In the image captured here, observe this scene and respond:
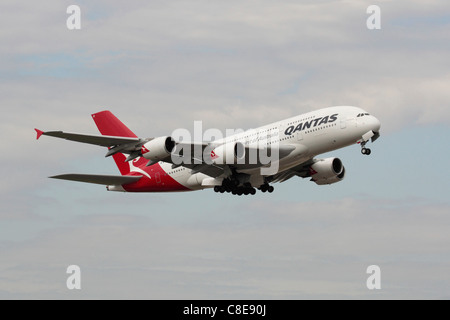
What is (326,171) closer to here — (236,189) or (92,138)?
(236,189)

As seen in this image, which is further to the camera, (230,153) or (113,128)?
(113,128)

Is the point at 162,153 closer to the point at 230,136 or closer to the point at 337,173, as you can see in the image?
the point at 230,136

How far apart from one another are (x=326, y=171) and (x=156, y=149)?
13505mm

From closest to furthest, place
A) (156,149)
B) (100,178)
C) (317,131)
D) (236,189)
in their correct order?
(156,149)
(317,131)
(236,189)
(100,178)

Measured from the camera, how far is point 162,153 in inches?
1978

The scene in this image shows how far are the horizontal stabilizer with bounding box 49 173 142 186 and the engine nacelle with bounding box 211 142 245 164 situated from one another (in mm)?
8876

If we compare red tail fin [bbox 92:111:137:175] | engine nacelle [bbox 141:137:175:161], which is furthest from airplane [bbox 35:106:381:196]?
red tail fin [bbox 92:111:137:175]

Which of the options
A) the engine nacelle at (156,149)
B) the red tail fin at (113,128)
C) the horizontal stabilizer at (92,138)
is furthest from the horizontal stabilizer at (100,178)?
the engine nacelle at (156,149)

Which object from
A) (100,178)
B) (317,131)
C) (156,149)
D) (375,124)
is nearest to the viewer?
(156,149)

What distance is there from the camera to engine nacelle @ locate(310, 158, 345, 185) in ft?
189

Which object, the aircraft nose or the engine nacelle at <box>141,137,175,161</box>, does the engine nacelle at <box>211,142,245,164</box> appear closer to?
the engine nacelle at <box>141,137,175,161</box>

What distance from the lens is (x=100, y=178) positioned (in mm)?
57344

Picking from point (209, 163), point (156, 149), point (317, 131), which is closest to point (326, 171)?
point (317, 131)

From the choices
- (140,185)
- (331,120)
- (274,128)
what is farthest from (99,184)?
(331,120)
